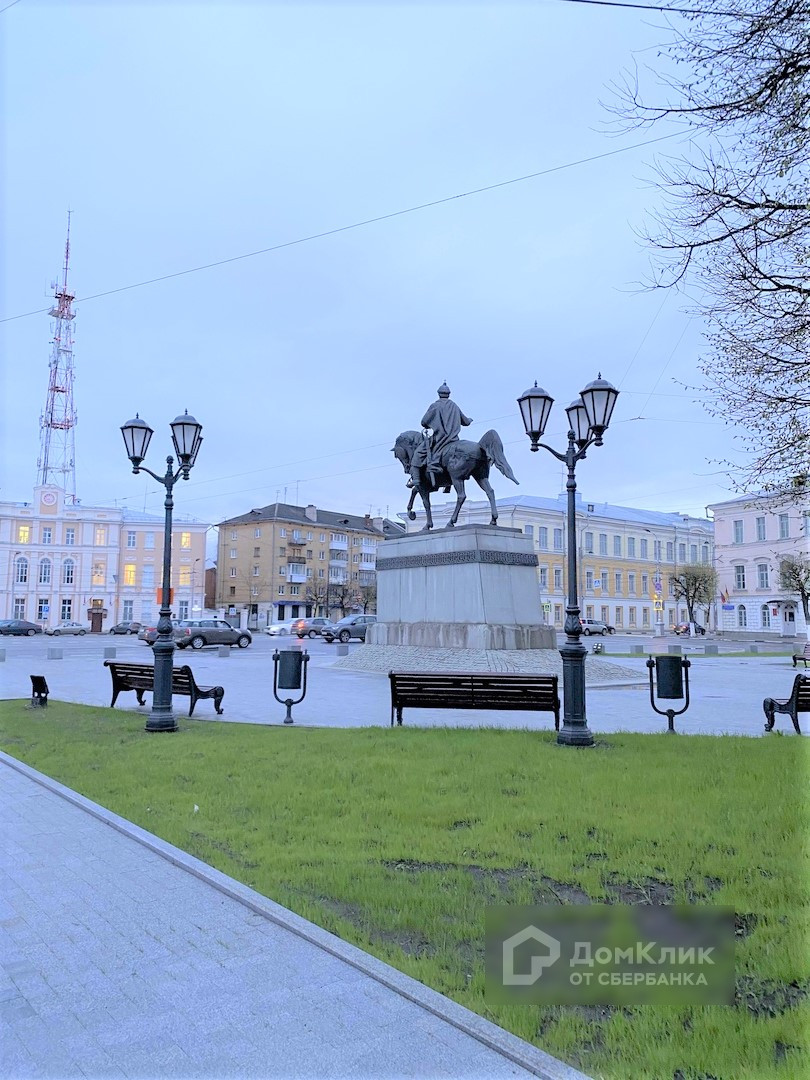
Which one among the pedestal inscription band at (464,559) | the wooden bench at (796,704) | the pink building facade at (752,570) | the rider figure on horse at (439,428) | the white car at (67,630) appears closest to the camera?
the wooden bench at (796,704)

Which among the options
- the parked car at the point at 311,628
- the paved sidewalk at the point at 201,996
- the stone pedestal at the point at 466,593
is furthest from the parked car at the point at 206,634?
the paved sidewalk at the point at 201,996

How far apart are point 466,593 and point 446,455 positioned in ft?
14.2

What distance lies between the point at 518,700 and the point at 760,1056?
8053 mm

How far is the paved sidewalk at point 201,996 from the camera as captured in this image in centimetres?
267

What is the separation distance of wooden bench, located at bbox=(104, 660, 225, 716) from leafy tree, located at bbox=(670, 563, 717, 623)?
64506 millimetres

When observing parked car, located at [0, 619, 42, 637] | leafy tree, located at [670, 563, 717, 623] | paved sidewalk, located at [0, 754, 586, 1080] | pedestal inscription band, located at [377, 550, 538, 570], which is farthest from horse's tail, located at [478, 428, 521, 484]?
leafy tree, located at [670, 563, 717, 623]

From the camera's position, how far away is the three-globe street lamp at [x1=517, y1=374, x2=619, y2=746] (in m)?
9.02

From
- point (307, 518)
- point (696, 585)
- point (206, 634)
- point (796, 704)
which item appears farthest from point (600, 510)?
point (796, 704)

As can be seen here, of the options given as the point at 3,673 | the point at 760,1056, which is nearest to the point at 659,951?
the point at 760,1056

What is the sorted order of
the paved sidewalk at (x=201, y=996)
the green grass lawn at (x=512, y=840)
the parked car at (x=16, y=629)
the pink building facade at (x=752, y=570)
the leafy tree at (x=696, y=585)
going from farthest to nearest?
the leafy tree at (x=696, y=585)
the pink building facade at (x=752, y=570)
the parked car at (x=16, y=629)
the green grass lawn at (x=512, y=840)
the paved sidewalk at (x=201, y=996)

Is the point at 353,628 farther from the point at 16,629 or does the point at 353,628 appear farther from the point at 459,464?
the point at 16,629

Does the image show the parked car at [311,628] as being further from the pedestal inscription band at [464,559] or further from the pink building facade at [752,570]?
the pink building facade at [752,570]

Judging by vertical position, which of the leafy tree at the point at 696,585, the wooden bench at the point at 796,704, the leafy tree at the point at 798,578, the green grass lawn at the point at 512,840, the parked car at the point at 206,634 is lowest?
the green grass lawn at the point at 512,840

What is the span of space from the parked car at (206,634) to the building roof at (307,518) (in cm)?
3900
